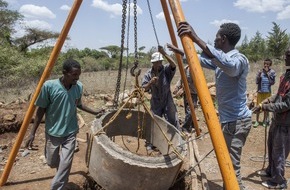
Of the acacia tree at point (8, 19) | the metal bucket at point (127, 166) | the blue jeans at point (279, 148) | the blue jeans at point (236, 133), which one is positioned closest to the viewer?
the blue jeans at point (236, 133)

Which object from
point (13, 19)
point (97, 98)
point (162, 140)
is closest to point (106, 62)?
point (13, 19)

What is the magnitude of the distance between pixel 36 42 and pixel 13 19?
2705 millimetres

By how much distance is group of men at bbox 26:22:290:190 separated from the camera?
122 inches

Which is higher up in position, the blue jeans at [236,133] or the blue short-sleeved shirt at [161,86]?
the blue short-sleeved shirt at [161,86]

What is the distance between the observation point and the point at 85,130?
24.3ft

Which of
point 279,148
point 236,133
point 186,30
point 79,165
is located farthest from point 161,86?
point 186,30

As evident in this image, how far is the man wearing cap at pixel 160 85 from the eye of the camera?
18.4 ft

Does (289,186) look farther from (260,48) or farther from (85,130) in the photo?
(260,48)

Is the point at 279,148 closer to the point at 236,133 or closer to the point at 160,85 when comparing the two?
the point at 236,133

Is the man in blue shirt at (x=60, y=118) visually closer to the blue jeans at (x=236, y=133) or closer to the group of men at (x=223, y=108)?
the group of men at (x=223, y=108)

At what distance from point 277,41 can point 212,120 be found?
3403 cm

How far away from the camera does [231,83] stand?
3340mm

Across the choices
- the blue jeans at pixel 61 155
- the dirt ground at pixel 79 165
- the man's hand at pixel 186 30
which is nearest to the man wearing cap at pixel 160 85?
the dirt ground at pixel 79 165

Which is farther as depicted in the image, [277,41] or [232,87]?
[277,41]
